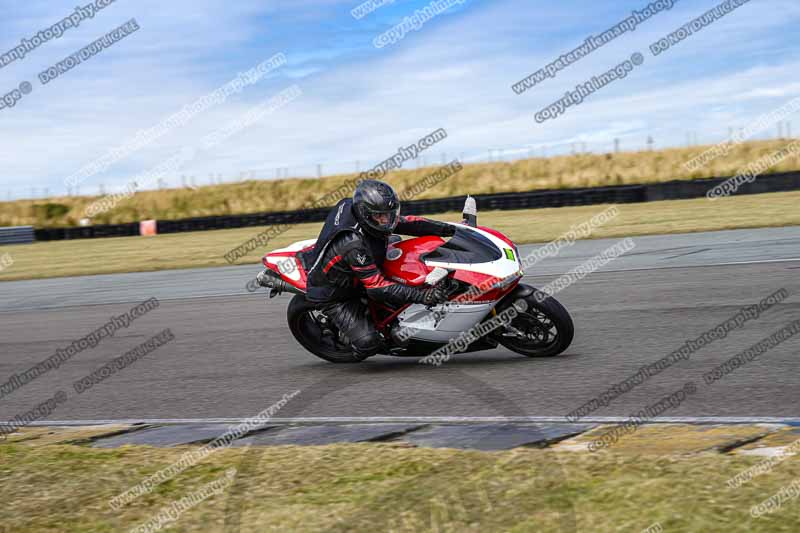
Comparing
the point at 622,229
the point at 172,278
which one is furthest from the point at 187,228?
the point at 622,229

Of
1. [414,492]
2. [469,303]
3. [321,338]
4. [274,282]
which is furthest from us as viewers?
[321,338]

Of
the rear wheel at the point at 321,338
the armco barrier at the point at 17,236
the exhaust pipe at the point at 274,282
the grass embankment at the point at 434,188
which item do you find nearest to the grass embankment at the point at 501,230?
the armco barrier at the point at 17,236

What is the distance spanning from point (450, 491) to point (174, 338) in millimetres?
6275

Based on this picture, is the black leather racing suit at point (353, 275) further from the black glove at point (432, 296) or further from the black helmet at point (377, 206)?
the black helmet at point (377, 206)

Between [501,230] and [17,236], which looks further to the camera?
[17,236]

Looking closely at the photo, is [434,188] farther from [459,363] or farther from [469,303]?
[469,303]

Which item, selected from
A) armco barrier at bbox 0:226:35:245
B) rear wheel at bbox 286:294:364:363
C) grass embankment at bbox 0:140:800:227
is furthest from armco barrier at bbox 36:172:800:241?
rear wheel at bbox 286:294:364:363

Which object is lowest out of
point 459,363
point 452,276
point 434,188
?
point 459,363

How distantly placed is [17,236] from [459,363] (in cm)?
3066

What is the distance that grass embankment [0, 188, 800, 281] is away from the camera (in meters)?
19.0

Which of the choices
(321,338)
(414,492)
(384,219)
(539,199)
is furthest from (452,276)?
(539,199)

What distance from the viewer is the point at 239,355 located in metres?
8.18

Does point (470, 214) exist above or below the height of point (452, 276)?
above

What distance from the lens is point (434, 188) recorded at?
4550 cm
